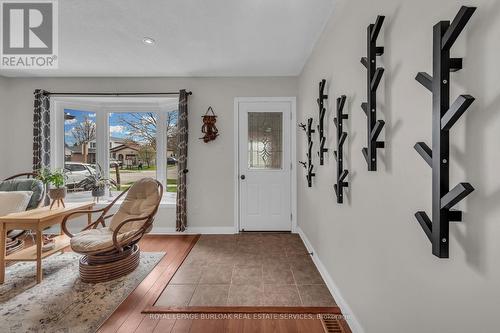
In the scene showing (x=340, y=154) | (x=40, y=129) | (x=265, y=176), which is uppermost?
(x=40, y=129)

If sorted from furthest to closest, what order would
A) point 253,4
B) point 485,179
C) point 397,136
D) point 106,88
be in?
point 106,88
point 253,4
point 397,136
point 485,179


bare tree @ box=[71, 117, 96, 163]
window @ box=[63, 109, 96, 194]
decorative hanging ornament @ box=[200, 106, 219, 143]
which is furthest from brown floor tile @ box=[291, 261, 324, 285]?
bare tree @ box=[71, 117, 96, 163]

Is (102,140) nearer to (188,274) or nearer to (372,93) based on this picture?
(188,274)

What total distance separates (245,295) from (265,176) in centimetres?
200

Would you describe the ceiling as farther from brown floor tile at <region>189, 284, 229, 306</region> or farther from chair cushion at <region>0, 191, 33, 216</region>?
brown floor tile at <region>189, 284, 229, 306</region>

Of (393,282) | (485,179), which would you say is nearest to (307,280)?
(393,282)

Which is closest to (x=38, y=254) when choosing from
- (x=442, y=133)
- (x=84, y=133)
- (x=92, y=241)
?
(x=92, y=241)

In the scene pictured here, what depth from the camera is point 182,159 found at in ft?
11.8

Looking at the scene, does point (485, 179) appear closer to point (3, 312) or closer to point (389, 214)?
point (389, 214)

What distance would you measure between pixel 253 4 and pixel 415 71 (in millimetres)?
1557

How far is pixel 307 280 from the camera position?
2309 mm

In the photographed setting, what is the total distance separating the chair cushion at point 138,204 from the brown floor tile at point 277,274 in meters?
1.45

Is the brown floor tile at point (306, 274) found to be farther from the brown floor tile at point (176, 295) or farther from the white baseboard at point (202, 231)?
the white baseboard at point (202, 231)

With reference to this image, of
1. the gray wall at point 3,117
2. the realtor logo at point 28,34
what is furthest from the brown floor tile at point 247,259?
the gray wall at point 3,117
